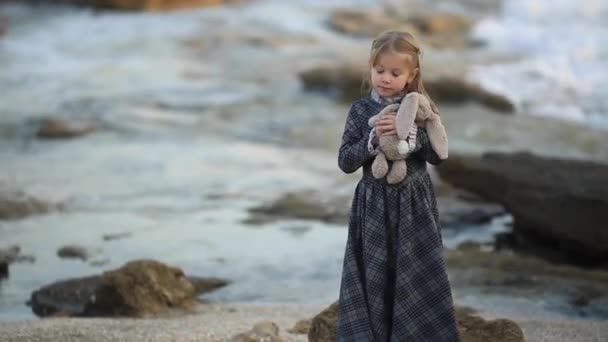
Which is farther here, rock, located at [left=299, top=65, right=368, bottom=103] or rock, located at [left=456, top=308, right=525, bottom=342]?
rock, located at [left=299, top=65, right=368, bottom=103]

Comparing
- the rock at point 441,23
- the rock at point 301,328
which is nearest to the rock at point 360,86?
the rock at point 441,23

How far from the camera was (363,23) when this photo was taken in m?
18.9

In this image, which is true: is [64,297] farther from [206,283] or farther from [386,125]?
[386,125]

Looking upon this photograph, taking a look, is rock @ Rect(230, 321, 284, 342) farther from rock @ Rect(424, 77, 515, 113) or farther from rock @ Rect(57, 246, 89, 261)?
rock @ Rect(424, 77, 515, 113)

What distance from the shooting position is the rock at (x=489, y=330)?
4852 millimetres

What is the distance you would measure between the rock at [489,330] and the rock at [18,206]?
461 centimetres

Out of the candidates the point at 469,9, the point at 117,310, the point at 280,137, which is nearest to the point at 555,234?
the point at 117,310

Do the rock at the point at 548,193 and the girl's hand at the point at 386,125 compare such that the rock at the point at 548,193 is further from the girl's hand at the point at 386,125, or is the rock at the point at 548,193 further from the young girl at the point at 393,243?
the girl's hand at the point at 386,125

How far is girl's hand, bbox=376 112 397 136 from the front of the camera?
407 centimetres

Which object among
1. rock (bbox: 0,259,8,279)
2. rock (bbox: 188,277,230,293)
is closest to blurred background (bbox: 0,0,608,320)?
rock (bbox: 0,259,8,279)

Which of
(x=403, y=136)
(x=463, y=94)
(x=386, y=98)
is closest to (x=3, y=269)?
(x=386, y=98)

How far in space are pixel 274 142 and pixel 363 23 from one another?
7513 millimetres

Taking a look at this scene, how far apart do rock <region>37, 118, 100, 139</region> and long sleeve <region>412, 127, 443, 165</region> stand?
8.14 meters

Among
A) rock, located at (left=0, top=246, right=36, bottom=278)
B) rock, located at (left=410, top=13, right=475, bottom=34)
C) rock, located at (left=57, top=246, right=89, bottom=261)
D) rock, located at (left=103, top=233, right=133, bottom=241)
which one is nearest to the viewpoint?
rock, located at (left=0, top=246, right=36, bottom=278)
